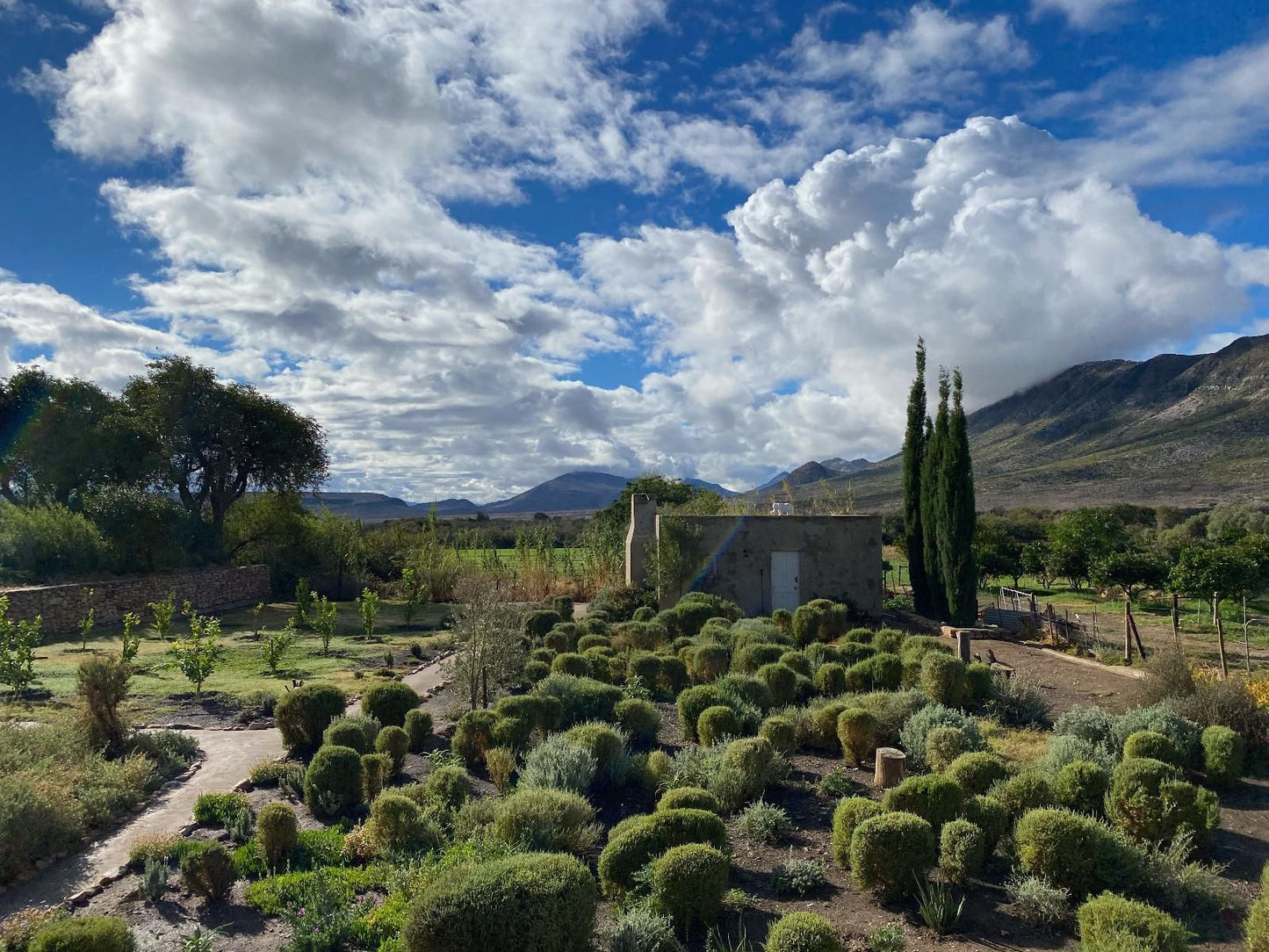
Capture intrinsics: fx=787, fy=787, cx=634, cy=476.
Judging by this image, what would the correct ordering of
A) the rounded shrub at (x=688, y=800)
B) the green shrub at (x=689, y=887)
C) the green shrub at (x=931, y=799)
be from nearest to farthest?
the green shrub at (x=689, y=887) < the green shrub at (x=931, y=799) < the rounded shrub at (x=688, y=800)

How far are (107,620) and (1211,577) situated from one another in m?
27.0

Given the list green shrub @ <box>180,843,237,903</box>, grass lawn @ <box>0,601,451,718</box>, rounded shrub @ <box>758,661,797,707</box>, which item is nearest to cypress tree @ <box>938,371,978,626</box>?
rounded shrub @ <box>758,661,797,707</box>

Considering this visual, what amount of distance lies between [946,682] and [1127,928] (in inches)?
248

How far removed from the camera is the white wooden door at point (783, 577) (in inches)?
805

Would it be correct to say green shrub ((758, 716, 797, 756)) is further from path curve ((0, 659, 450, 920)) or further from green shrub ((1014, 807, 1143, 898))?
path curve ((0, 659, 450, 920))

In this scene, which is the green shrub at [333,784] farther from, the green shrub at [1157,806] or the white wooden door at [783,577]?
the white wooden door at [783,577]

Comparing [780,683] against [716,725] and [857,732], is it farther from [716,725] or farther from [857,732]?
[857,732]

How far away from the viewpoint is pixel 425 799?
289 inches

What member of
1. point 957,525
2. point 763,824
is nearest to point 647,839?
point 763,824

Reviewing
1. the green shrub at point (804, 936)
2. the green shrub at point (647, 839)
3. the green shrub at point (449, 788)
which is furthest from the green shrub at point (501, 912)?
the green shrub at point (449, 788)

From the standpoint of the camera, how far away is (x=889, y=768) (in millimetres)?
7805

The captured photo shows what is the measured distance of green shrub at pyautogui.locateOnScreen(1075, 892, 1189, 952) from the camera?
420cm

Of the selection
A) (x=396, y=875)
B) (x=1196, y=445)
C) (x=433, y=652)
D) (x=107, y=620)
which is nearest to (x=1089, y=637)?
(x=433, y=652)

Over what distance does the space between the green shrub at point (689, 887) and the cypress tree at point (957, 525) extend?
1566 centimetres
